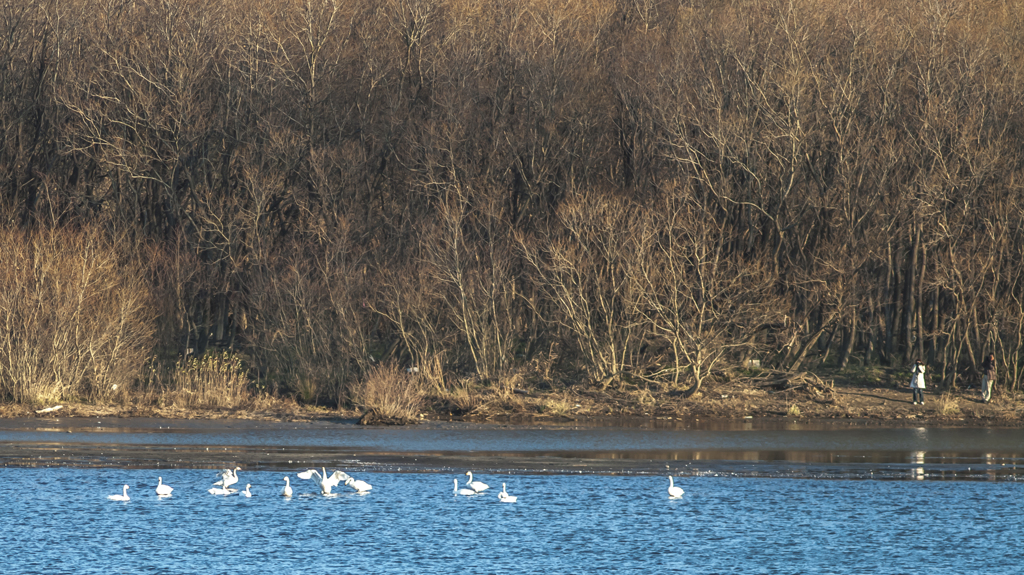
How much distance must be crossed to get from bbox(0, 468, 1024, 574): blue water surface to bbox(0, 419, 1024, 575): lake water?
59mm

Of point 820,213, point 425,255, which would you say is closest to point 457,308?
point 425,255

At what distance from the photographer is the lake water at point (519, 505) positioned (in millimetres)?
17812

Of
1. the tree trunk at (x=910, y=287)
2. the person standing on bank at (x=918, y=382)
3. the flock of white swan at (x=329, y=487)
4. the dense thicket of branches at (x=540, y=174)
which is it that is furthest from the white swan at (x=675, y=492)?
the tree trunk at (x=910, y=287)

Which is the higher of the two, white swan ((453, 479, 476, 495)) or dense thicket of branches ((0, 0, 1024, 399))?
dense thicket of branches ((0, 0, 1024, 399))

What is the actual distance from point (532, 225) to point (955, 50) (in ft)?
51.7

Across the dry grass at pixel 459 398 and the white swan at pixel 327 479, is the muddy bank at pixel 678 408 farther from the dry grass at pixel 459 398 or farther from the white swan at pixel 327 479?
the white swan at pixel 327 479

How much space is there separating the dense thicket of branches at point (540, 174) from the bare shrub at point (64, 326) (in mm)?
4664

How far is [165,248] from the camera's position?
48.1m

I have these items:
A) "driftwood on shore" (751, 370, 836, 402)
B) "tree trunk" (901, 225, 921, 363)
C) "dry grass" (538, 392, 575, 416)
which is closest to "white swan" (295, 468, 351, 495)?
"dry grass" (538, 392, 575, 416)

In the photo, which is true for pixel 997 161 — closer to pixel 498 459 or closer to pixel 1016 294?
pixel 1016 294

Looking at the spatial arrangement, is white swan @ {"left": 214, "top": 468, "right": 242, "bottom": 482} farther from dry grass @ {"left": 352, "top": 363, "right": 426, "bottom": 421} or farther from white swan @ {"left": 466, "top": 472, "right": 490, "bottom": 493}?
dry grass @ {"left": 352, "top": 363, "right": 426, "bottom": 421}

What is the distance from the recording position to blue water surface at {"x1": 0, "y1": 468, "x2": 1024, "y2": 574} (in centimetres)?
1755

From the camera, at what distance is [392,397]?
33938 millimetres

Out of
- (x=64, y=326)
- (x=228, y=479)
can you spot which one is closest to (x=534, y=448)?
(x=228, y=479)
